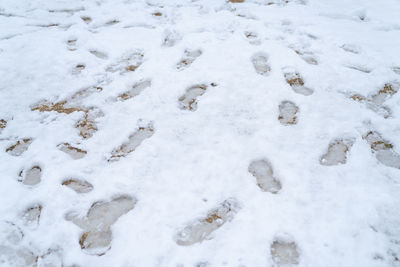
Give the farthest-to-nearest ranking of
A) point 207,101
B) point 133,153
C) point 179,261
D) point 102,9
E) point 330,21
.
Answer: point 102,9 < point 330,21 < point 207,101 < point 133,153 < point 179,261

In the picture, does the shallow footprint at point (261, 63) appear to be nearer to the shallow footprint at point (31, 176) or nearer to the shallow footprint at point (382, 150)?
the shallow footprint at point (382, 150)

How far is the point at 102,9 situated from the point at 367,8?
2.87 metres

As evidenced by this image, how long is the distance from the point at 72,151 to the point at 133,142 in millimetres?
389

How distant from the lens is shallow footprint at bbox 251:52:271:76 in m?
2.56

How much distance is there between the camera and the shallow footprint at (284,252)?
145 cm

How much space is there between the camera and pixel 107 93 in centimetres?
242

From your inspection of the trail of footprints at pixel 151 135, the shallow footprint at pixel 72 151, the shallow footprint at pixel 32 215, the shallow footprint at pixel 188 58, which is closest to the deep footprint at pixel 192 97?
the trail of footprints at pixel 151 135

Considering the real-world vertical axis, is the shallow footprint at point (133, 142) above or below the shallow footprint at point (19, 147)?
above

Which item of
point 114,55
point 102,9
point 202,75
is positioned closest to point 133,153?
point 202,75

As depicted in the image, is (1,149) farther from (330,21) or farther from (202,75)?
(330,21)

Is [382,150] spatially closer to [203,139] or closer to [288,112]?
[288,112]

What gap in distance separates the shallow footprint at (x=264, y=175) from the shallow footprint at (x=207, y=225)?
211 millimetres

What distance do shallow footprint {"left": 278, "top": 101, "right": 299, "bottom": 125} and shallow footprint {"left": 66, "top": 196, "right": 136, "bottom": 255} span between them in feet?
3.73

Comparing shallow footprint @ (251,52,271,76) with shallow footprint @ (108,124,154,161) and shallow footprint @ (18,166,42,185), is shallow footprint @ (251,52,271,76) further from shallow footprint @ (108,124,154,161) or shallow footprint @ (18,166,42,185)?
shallow footprint @ (18,166,42,185)
